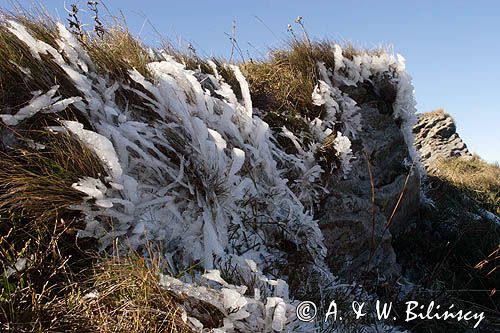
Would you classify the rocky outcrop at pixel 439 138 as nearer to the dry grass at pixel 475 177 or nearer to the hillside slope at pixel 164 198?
the dry grass at pixel 475 177

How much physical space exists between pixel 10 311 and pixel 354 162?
316cm

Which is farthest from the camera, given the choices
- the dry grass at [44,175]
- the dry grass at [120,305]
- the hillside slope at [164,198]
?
the dry grass at [44,175]

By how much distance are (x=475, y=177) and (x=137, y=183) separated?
9.33 metres

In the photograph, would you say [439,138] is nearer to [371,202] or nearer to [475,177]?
[475,177]

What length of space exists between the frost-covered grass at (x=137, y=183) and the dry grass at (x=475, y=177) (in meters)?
5.75

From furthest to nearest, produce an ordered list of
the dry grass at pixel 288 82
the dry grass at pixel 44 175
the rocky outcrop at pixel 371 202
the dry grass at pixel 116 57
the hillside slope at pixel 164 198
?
the dry grass at pixel 288 82 < the rocky outcrop at pixel 371 202 < the dry grass at pixel 116 57 < the dry grass at pixel 44 175 < the hillside slope at pixel 164 198

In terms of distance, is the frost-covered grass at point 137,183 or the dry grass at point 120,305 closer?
the dry grass at point 120,305

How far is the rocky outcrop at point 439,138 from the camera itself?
12.3 metres

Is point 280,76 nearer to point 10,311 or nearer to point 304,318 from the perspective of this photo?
point 304,318

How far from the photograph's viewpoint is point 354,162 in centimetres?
401

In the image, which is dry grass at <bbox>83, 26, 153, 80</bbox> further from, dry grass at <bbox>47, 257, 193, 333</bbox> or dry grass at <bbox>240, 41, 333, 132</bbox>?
dry grass at <bbox>47, 257, 193, 333</bbox>

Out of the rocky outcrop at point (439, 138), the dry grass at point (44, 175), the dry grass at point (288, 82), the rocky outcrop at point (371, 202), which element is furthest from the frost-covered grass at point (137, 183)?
the rocky outcrop at point (439, 138)

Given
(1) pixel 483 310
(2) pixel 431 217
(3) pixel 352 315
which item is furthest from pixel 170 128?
(2) pixel 431 217

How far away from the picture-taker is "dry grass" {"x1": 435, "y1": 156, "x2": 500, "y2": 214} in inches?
317
